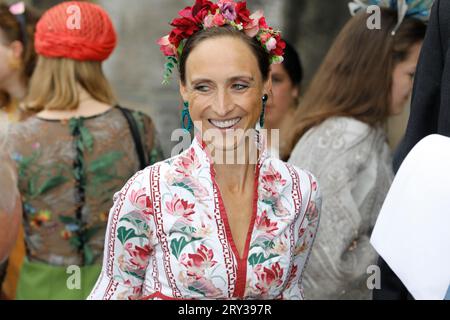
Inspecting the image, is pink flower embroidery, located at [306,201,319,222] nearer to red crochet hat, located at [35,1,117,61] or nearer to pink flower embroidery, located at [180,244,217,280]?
pink flower embroidery, located at [180,244,217,280]

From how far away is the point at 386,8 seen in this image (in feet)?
11.8

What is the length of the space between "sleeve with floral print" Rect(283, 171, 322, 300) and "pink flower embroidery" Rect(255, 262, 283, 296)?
4.6 inches

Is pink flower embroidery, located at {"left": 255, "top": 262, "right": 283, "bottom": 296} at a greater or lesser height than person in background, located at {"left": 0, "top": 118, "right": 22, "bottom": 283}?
lesser

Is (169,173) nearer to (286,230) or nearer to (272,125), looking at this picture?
(286,230)

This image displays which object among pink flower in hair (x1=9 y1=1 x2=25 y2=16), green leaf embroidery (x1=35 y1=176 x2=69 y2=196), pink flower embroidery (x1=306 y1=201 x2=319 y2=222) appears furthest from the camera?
pink flower in hair (x1=9 y1=1 x2=25 y2=16)

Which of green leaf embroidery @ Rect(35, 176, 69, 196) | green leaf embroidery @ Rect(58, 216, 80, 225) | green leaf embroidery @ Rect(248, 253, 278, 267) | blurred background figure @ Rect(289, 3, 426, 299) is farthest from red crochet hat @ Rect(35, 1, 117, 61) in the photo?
green leaf embroidery @ Rect(248, 253, 278, 267)

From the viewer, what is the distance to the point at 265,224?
254 cm

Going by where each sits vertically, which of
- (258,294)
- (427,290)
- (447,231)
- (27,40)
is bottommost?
(258,294)

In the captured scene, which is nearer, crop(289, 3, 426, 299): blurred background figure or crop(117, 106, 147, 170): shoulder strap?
crop(289, 3, 426, 299): blurred background figure

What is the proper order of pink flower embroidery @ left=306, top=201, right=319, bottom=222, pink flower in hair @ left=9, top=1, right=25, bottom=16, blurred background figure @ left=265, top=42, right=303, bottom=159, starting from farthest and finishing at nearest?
blurred background figure @ left=265, top=42, right=303, bottom=159, pink flower in hair @ left=9, top=1, right=25, bottom=16, pink flower embroidery @ left=306, top=201, right=319, bottom=222

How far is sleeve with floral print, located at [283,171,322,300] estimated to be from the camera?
8.64 feet

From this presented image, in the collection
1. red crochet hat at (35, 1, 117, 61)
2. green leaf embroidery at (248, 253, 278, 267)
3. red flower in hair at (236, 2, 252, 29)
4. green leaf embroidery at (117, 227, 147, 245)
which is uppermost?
red flower in hair at (236, 2, 252, 29)
